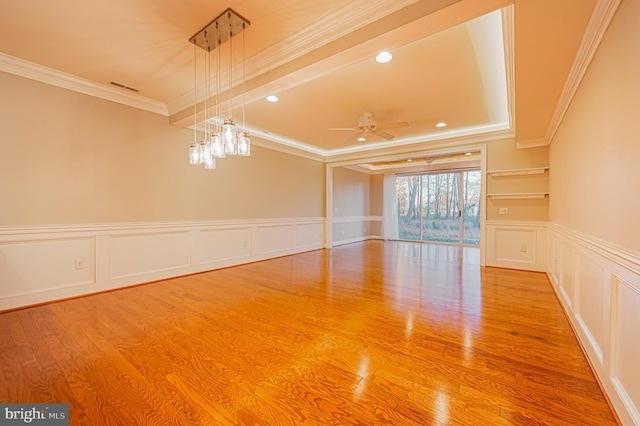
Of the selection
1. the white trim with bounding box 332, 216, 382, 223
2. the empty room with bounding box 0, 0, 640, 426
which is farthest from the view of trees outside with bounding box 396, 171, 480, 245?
the empty room with bounding box 0, 0, 640, 426

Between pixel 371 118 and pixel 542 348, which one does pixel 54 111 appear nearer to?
pixel 371 118

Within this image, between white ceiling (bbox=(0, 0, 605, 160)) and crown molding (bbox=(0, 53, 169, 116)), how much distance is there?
1 centimetres

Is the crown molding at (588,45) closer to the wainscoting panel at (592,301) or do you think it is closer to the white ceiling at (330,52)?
the white ceiling at (330,52)

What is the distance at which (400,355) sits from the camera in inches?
77.4

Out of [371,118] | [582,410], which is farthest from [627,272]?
[371,118]

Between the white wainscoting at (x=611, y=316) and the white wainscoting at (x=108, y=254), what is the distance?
478 cm

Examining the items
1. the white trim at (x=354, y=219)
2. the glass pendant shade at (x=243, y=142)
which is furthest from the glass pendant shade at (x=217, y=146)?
the white trim at (x=354, y=219)

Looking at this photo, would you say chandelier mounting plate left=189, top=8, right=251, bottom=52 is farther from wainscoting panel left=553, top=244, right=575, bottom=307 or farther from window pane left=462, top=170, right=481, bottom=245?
window pane left=462, top=170, right=481, bottom=245

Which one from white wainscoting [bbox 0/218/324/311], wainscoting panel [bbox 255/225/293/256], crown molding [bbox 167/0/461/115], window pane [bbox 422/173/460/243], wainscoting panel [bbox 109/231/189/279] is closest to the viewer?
crown molding [bbox 167/0/461/115]

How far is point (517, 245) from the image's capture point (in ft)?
15.5

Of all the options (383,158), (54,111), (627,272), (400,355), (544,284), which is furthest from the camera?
(383,158)

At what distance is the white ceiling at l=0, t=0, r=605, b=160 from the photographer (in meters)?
1.88

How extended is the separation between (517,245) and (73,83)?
23.0ft

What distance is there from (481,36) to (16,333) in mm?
4909
